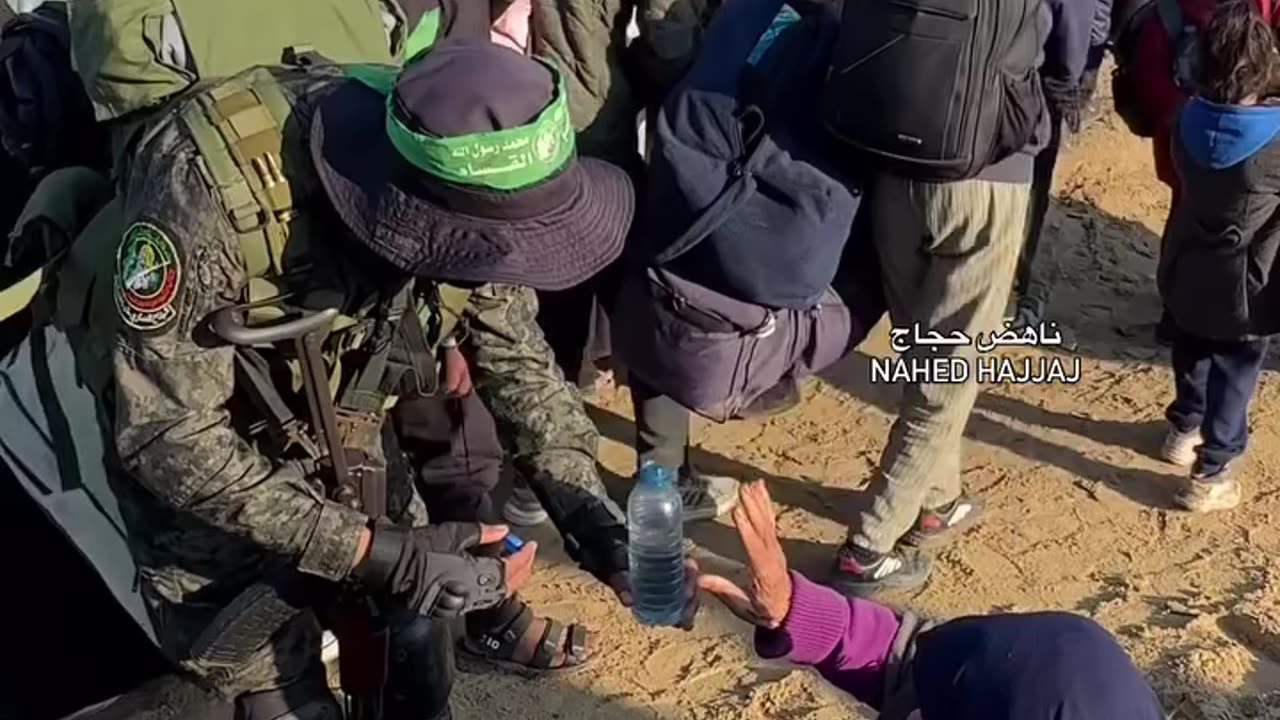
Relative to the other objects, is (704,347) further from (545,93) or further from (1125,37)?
(1125,37)

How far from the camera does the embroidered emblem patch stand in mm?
2754

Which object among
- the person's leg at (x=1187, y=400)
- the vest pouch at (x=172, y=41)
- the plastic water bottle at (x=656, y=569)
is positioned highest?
the vest pouch at (x=172, y=41)

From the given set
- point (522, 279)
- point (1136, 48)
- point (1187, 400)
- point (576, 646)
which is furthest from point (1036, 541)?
point (522, 279)

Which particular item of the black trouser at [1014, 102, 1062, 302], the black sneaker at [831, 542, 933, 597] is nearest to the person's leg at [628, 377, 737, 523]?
the black sneaker at [831, 542, 933, 597]

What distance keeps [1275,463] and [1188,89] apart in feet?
3.89

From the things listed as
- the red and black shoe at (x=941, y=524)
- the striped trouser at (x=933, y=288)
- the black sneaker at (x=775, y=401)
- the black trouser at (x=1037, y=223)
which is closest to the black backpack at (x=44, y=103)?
the striped trouser at (x=933, y=288)

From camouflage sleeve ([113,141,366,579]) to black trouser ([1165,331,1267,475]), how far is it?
107 inches

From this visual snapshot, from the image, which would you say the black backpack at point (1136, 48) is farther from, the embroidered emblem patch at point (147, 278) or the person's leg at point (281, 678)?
the embroidered emblem patch at point (147, 278)

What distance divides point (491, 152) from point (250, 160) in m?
0.42

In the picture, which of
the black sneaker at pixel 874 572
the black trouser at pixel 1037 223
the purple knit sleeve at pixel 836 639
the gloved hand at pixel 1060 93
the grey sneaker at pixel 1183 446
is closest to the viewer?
the purple knit sleeve at pixel 836 639

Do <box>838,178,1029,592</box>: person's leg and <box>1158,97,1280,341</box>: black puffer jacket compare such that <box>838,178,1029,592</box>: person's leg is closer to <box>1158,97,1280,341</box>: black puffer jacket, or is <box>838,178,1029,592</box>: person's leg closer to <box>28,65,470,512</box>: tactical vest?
<box>1158,97,1280,341</box>: black puffer jacket

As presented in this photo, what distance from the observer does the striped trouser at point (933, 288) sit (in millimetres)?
4008

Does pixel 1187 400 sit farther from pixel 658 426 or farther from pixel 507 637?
pixel 507 637

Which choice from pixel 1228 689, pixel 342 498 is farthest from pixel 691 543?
pixel 342 498
